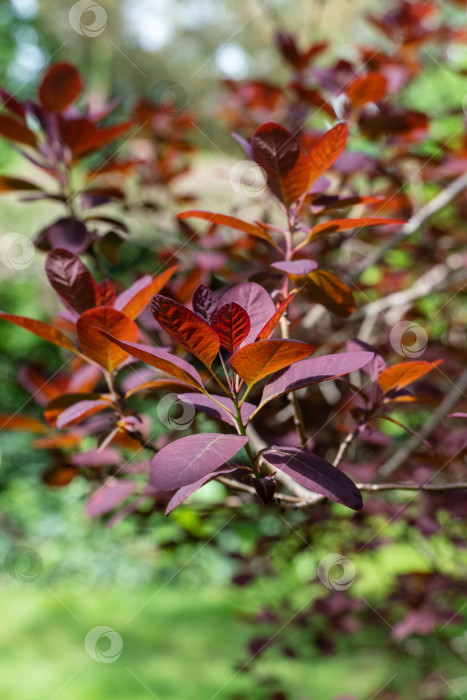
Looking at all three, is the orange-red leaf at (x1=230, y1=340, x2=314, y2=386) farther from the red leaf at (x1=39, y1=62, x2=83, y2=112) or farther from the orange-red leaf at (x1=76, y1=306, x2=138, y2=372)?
the red leaf at (x1=39, y1=62, x2=83, y2=112)

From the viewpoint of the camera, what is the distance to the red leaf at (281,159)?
75 cm

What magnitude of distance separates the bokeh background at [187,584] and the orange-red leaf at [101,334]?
0.61m

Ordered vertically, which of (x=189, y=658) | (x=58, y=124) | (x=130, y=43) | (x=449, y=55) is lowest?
(x=189, y=658)

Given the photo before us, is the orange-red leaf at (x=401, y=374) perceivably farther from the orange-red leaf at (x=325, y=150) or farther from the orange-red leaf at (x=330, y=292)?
the orange-red leaf at (x=325, y=150)

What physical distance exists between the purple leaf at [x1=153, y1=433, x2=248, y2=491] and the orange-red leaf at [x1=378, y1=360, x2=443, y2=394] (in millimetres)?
277

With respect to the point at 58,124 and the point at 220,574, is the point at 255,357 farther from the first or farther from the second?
the point at 220,574

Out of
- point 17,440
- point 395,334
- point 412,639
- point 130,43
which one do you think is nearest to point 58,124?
point 395,334

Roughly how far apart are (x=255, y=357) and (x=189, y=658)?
11.2 feet

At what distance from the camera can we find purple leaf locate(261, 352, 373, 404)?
65 cm

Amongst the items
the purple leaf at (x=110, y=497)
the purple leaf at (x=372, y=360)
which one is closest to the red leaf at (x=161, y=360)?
the purple leaf at (x=372, y=360)

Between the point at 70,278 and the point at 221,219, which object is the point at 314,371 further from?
the point at 70,278

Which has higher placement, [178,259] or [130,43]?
[130,43]

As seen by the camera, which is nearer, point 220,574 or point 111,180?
point 111,180

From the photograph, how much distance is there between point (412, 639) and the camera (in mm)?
2143
